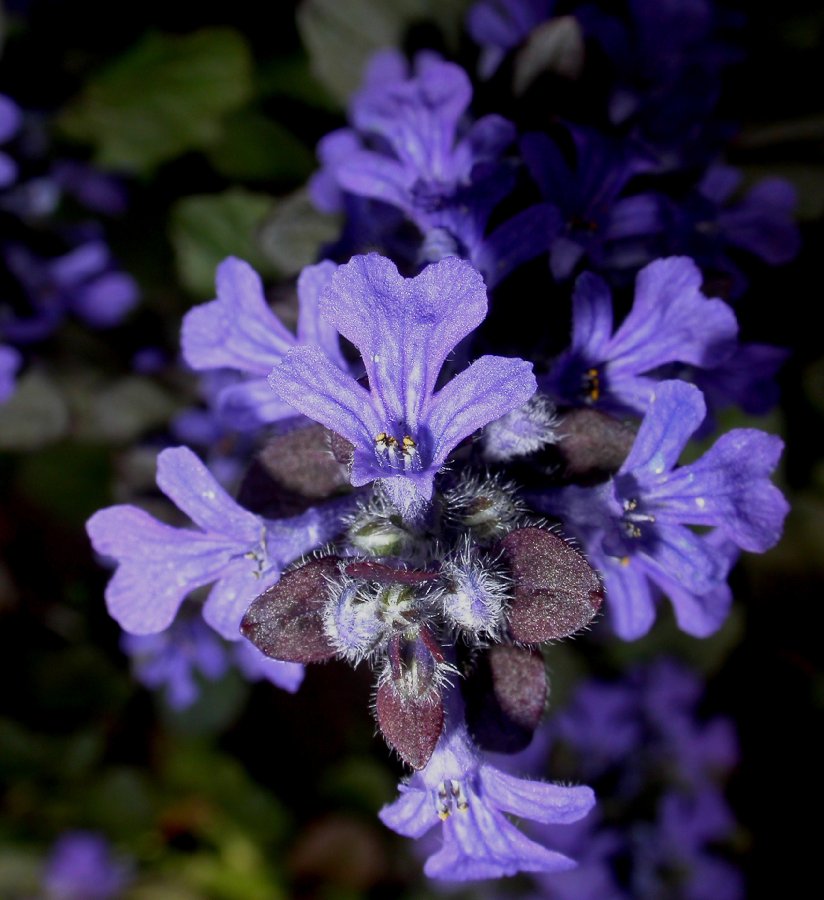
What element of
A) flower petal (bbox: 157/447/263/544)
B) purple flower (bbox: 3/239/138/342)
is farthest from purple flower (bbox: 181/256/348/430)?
purple flower (bbox: 3/239/138/342)

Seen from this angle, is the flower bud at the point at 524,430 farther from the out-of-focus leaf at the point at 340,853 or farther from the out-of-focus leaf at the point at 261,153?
the out-of-focus leaf at the point at 340,853

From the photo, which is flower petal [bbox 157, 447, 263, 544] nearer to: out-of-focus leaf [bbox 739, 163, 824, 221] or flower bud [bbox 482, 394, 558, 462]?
flower bud [bbox 482, 394, 558, 462]

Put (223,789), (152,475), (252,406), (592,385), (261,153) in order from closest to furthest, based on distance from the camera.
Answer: (592,385) → (252,406) → (152,475) → (261,153) → (223,789)

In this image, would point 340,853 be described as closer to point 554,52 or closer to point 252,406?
point 252,406

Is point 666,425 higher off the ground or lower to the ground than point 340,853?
higher

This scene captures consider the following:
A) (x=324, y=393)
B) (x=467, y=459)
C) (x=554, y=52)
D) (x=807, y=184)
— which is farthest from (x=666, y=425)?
(x=807, y=184)

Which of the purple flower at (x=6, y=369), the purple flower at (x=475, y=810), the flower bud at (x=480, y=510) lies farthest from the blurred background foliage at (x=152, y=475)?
the purple flower at (x=475, y=810)
